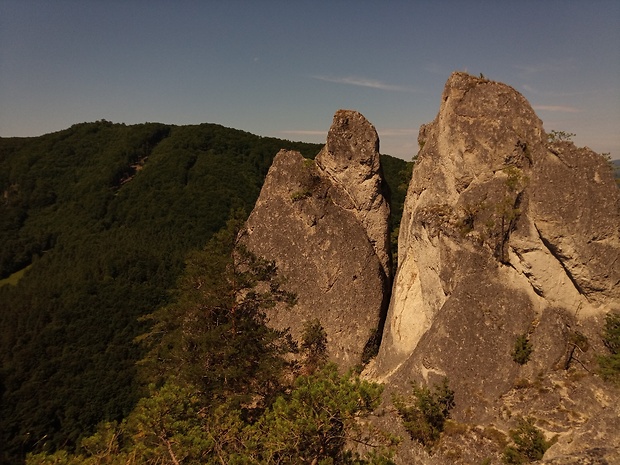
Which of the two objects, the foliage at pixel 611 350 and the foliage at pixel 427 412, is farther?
the foliage at pixel 427 412

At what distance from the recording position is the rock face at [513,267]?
15281mm

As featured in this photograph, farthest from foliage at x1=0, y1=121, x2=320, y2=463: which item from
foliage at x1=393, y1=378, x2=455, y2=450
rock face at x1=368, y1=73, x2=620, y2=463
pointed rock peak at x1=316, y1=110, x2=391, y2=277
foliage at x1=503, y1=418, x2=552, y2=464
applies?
foliage at x1=503, y1=418, x2=552, y2=464

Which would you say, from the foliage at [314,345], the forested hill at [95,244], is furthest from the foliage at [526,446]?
the forested hill at [95,244]

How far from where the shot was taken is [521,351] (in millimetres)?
15797

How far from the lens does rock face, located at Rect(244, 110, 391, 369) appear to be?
23047 mm

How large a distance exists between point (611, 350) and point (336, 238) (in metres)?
14.6

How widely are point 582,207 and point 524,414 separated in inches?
354

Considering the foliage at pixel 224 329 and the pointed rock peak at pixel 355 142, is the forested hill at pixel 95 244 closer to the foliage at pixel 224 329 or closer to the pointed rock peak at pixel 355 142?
the pointed rock peak at pixel 355 142

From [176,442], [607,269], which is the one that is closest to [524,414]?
[607,269]

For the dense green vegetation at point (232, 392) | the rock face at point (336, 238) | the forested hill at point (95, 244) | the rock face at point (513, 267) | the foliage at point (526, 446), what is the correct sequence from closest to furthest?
1. the dense green vegetation at point (232, 392)
2. the foliage at point (526, 446)
3. the rock face at point (513, 267)
4. the rock face at point (336, 238)
5. the forested hill at point (95, 244)

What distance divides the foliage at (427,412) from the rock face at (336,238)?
647 cm

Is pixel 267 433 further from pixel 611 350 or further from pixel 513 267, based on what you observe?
pixel 611 350

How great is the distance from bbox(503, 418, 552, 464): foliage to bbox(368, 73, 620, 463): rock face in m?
0.53

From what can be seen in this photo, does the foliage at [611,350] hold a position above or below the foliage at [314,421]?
above
